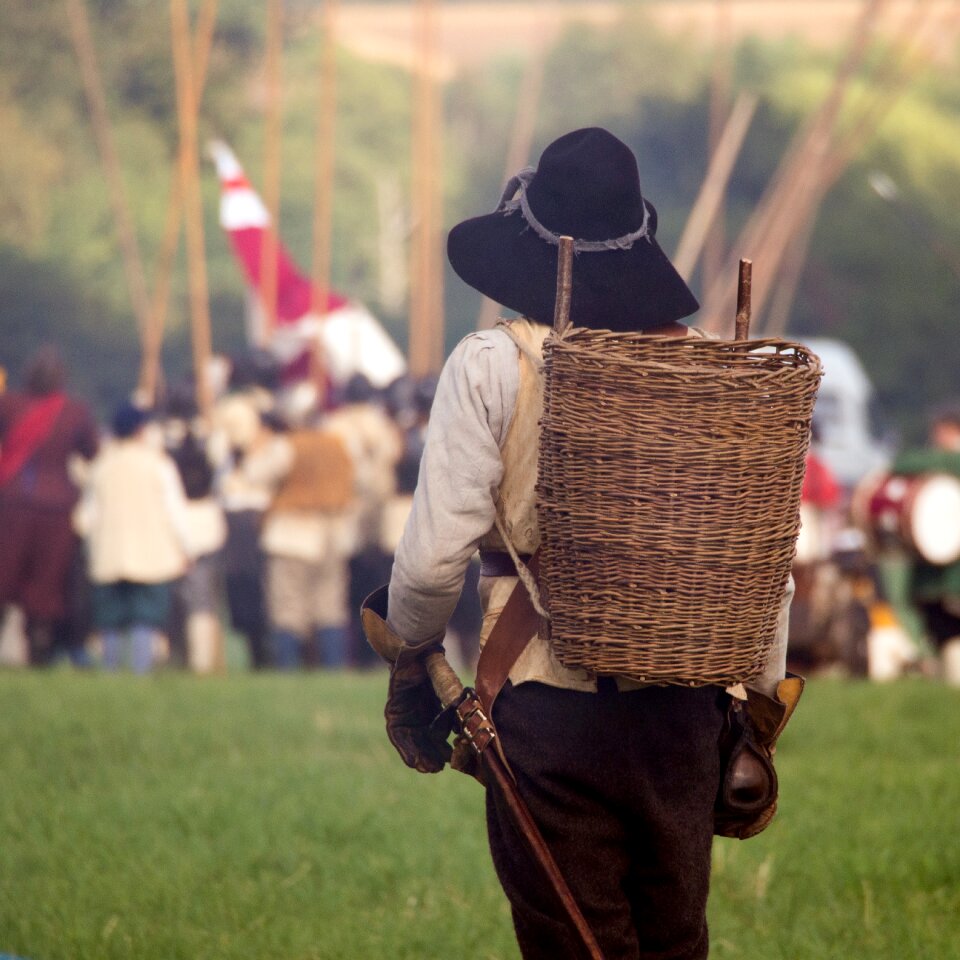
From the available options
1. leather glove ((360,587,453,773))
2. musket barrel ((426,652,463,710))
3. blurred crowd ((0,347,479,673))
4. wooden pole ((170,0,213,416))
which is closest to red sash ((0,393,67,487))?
blurred crowd ((0,347,479,673))

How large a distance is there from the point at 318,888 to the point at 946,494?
609cm

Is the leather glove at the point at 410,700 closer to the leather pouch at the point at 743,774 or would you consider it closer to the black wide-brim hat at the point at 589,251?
the leather pouch at the point at 743,774

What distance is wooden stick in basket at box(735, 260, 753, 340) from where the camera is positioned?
10.9 ft

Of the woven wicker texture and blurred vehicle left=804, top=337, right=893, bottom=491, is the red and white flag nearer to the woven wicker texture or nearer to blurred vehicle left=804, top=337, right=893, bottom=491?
blurred vehicle left=804, top=337, right=893, bottom=491

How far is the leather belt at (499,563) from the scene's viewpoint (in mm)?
3428

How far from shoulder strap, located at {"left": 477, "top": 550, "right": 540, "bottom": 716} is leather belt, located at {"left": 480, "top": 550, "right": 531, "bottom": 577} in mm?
28

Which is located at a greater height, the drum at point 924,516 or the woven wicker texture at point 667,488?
the woven wicker texture at point 667,488

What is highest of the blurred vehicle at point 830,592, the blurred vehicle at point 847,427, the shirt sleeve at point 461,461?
the shirt sleeve at point 461,461

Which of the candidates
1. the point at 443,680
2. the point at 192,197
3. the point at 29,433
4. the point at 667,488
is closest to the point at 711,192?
the point at 192,197

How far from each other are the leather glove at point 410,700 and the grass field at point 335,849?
1.57 meters

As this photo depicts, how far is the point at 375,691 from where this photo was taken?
10.2 m

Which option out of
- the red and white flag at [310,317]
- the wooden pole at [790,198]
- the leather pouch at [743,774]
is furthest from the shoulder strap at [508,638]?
the red and white flag at [310,317]

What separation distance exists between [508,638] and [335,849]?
2.97 metres

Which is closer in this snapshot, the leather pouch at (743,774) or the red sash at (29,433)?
the leather pouch at (743,774)
